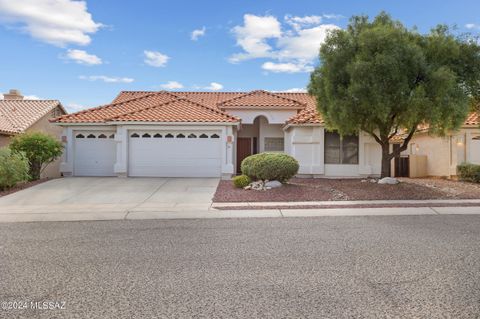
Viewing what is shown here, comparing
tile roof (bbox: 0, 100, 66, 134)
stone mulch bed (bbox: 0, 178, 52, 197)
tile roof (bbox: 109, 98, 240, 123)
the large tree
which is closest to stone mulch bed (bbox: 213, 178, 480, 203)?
the large tree

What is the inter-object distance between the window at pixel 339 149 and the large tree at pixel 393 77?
4.10 meters

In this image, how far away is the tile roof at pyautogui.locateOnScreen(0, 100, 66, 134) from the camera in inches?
899

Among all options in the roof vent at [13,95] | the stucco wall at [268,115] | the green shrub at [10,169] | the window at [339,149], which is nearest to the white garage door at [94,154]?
the green shrub at [10,169]

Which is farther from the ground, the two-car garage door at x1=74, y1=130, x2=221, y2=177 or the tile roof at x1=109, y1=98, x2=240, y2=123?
the tile roof at x1=109, y1=98, x2=240, y2=123

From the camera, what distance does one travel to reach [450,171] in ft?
63.8

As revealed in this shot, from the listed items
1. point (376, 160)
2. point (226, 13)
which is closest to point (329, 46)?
point (226, 13)

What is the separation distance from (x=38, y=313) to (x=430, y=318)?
4.04 m

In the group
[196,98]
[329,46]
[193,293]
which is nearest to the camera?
[193,293]

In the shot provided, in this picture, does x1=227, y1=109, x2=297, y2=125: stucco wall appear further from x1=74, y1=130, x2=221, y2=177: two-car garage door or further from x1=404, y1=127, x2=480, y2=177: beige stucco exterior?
x1=404, y1=127, x2=480, y2=177: beige stucco exterior

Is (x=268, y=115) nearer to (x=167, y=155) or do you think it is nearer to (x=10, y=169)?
(x=167, y=155)

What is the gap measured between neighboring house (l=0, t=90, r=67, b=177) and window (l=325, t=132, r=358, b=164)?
16644mm

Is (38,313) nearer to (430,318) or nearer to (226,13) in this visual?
(430,318)

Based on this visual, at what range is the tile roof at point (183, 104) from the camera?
1980cm

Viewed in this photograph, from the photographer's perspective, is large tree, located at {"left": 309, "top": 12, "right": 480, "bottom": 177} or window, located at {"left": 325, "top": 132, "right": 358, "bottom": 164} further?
window, located at {"left": 325, "top": 132, "right": 358, "bottom": 164}
